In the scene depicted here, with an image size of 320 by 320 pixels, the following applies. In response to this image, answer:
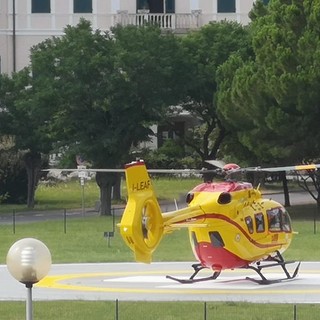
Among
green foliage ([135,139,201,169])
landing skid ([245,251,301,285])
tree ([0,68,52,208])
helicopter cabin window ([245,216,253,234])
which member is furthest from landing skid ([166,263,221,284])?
green foliage ([135,139,201,169])

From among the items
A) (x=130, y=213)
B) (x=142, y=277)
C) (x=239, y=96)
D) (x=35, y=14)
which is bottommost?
(x=142, y=277)

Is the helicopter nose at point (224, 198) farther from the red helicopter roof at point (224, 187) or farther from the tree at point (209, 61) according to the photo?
the tree at point (209, 61)

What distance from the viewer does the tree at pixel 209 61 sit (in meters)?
57.7

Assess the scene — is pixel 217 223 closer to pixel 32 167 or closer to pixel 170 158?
pixel 32 167

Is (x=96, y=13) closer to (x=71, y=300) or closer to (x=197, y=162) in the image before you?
(x=197, y=162)

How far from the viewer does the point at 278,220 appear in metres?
29.1

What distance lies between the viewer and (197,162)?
2753 inches

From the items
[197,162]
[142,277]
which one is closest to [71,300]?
[142,277]

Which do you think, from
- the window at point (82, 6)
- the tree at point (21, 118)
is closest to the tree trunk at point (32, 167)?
the tree at point (21, 118)

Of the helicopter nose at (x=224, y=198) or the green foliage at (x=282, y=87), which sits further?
the green foliage at (x=282, y=87)

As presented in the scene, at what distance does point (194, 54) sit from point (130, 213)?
33519 millimetres

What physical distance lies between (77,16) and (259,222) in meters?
48.4

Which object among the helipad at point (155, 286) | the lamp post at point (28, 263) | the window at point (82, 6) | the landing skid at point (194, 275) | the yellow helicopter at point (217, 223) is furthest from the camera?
the window at point (82, 6)

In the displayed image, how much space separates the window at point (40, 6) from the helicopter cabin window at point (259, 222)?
48.6 metres
